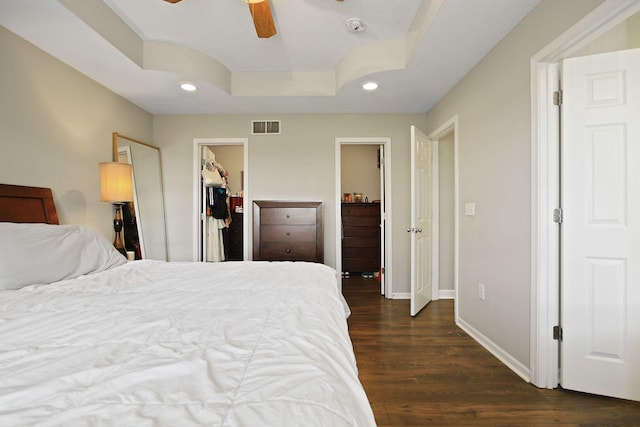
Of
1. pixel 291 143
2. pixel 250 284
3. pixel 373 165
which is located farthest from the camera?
pixel 373 165

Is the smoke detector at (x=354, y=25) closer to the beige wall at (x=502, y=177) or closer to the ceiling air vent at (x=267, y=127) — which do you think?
the beige wall at (x=502, y=177)

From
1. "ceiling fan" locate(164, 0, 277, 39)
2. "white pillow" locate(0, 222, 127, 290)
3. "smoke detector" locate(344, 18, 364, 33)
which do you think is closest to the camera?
"white pillow" locate(0, 222, 127, 290)

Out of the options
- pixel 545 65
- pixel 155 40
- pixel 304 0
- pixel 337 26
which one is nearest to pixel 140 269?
pixel 155 40

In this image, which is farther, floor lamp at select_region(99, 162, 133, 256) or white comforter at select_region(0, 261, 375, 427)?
floor lamp at select_region(99, 162, 133, 256)

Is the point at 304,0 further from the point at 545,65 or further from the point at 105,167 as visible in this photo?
the point at 105,167

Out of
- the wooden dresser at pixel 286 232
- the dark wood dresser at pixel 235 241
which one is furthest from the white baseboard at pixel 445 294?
the dark wood dresser at pixel 235 241

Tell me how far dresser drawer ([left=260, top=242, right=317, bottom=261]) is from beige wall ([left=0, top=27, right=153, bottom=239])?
5.18 ft

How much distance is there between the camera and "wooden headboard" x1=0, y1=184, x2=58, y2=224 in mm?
1862

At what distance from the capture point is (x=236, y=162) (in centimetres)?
584

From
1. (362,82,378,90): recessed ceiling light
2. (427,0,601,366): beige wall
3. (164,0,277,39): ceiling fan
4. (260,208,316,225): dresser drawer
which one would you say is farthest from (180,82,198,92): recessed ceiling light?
(427,0,601,366): beige wall

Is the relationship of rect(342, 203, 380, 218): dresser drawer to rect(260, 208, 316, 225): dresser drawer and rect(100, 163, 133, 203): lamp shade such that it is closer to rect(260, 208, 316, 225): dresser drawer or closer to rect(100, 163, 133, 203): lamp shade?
rect(260, 208, 316, 225): dresser drawer

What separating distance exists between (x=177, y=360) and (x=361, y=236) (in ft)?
14.1

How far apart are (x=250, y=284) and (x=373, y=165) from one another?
175 inches

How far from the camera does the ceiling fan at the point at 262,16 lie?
1719 mm
